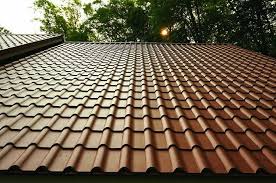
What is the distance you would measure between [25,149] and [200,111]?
2.38 meters

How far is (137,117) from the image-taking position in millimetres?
3805

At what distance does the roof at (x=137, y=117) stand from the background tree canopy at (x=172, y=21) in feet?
56.5

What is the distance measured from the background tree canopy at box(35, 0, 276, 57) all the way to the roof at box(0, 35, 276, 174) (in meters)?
17.2

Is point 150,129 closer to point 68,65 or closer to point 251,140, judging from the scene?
point 251,140

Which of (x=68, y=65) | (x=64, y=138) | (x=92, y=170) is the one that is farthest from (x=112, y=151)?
(x=68, y=65)

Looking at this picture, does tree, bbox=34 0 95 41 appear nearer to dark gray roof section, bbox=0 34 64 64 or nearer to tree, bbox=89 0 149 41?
tree, bbox=89 0 149 41

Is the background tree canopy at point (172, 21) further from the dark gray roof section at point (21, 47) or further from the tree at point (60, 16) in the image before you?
the dark gray roof section at point (21, 47)

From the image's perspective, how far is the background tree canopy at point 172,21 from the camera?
2245cm

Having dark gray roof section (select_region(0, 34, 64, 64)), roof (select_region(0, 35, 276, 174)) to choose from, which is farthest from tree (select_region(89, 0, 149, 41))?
roof (select_region(0, 35, 276, 174))

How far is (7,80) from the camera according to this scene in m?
5.52

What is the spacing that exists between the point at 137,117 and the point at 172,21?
25.0 m

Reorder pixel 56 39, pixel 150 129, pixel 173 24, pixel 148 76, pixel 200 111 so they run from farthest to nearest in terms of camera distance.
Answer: pixel 173 24, pixel 56 39, pixel 148 76, pixel 200 111, pixel 150 129

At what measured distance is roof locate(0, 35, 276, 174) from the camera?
9.08 feet

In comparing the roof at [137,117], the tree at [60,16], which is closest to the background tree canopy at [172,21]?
the tree at [60,16]
